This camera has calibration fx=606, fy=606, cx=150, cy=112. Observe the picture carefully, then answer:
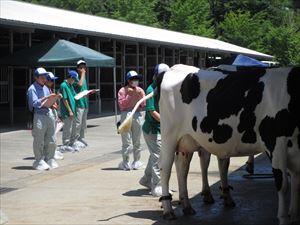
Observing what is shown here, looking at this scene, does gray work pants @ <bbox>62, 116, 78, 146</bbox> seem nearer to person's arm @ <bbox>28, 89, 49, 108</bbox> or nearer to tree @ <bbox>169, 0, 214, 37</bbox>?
person's arm @ <bbox>28, 89, 49, 108</bbox>

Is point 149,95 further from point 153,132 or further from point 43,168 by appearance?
point 43,168

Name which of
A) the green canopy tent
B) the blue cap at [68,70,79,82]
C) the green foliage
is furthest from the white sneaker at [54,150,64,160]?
the green foliage

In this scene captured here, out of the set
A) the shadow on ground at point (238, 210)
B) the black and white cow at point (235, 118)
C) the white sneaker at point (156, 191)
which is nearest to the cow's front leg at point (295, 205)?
the black and white cow at point (235, 118)

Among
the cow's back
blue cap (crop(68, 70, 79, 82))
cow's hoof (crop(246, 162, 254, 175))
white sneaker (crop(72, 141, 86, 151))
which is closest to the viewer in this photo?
the cow's back

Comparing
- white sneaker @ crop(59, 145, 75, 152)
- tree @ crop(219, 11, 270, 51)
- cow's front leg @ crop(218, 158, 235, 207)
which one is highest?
tree @ crop(219, 11, 270, 51)

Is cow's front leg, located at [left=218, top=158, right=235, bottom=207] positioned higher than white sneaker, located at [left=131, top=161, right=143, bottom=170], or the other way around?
cow's front leg, located at [left=218, top=158, right=235, bottom=207]

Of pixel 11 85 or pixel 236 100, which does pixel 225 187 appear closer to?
pixel 236 100

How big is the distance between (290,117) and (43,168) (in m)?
6.51

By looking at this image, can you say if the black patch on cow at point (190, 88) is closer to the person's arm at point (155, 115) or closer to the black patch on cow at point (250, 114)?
the black patch on cow at point (250, 114)

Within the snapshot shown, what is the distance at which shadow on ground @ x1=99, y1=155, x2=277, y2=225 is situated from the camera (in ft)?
24.5

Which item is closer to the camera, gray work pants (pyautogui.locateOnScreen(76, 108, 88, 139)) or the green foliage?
gray work pants (pyautogui.locateOnScreen(76, 108, 88, 139))

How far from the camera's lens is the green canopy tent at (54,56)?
1923cm

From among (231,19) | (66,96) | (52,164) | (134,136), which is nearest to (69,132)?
(66,96)

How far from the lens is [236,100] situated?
272 inches
